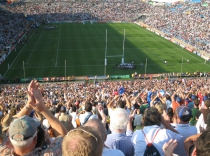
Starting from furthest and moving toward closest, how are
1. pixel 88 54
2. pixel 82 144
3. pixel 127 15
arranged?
pixel 127 15, pixel 88 54, pixel 82 144

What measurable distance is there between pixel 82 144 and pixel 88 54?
1728 inches

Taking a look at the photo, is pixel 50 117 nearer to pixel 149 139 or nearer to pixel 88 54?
pixel 149 139

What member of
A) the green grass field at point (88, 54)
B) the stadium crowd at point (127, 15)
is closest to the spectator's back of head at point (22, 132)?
the green grass field at point (88, 54)

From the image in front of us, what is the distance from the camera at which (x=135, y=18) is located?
91.1m

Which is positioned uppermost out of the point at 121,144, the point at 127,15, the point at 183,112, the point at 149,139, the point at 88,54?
the point at 127,15

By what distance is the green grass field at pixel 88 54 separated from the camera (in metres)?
39.3

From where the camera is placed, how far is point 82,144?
10.0 ft

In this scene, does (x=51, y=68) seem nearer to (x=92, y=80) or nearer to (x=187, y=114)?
(x=92, y=80)

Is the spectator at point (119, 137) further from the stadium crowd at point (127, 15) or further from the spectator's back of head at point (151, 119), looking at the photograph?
the stadium crowd at point (127, 15)

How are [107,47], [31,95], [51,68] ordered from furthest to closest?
[107,47] < [51,68] < [31,95]

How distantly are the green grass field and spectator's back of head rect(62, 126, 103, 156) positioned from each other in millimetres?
34437

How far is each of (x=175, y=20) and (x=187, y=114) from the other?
2953 inches

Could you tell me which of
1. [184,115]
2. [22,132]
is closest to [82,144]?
[22,132]

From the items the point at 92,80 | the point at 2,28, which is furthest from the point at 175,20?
the point at 92,80
